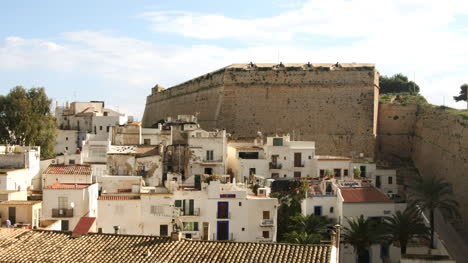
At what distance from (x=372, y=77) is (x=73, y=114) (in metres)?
18.3

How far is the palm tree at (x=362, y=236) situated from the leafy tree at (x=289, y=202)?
8.07ft

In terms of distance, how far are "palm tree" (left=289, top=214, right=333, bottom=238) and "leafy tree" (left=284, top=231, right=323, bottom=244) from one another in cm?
51

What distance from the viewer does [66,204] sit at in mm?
21734

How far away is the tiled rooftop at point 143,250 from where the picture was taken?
13430mm

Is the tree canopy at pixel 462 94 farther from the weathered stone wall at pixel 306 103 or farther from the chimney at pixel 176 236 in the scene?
the chimney at pixel 176 236

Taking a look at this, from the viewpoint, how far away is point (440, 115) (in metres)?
36.7

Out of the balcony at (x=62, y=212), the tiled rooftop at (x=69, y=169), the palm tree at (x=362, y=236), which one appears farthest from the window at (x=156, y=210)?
the palm tree at (x=362, y=236)

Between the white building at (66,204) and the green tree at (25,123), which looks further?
the green tree at (25,123)

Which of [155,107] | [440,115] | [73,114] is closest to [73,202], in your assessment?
[73,114]

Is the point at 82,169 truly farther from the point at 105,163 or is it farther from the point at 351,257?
the point at 351,257

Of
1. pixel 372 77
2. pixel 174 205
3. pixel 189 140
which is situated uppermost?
pixel 372 77

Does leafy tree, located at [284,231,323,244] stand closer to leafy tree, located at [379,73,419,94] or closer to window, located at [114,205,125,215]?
window, located at [114,205,125,215]

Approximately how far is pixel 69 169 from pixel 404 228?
12531mm

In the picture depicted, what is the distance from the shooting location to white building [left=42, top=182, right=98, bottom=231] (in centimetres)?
2155
